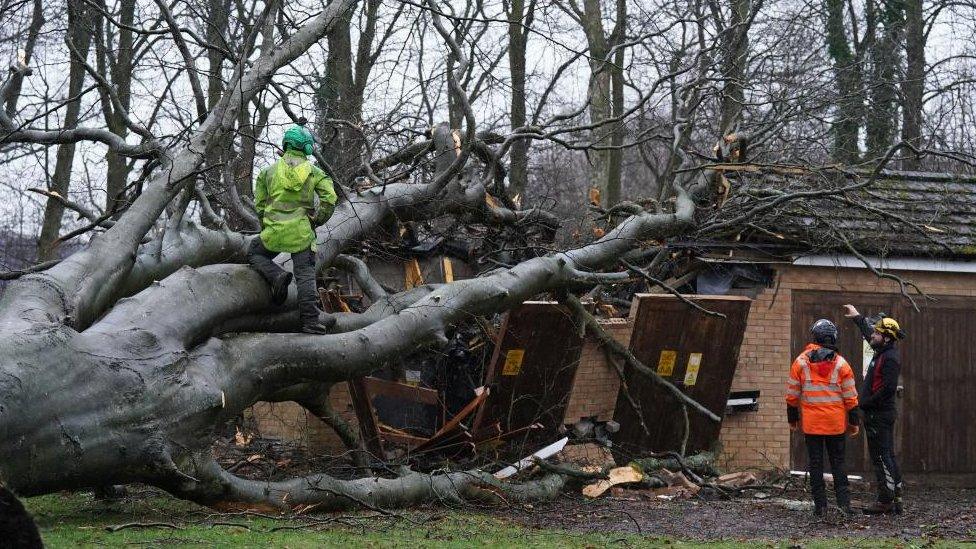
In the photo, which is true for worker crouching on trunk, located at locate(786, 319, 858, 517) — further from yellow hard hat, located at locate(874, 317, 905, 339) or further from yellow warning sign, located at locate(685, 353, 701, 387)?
yellow warning sign, located at locate(685, 353, 701, 387)

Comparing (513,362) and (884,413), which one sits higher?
(513,362)

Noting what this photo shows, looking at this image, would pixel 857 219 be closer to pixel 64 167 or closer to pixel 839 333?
pixel 839 333

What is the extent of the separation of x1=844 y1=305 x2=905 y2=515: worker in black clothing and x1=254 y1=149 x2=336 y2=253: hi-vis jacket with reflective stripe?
5103 millimetres

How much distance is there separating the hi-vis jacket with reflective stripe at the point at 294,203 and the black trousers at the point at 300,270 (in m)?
0.09

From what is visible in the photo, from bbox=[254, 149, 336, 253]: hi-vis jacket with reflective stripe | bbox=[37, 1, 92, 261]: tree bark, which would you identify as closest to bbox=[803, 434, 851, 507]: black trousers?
bbox=[254, 149, 336, 253]: hi-vis jacket with reflective stripe

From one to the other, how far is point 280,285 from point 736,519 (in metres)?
4.23

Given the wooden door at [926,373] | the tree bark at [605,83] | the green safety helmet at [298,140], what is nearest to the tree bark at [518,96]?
the tree bark at [605,83]

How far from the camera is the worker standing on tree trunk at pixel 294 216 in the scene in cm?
814

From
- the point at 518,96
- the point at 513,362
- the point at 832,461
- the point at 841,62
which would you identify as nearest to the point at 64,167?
the point at 518,96

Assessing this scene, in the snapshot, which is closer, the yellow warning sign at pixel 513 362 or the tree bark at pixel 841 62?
the yellow warning sign at pixel 513 362

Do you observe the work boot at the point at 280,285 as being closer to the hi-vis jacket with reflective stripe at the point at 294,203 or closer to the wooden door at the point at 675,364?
the hi-vis jacket with reflective stripe at the point at 294,203

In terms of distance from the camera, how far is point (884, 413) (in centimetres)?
980

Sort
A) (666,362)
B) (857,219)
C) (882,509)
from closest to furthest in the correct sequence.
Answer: (882,509) → (666,362) → (857,219)

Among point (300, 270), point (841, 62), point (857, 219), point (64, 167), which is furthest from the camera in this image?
point (841, 62)
